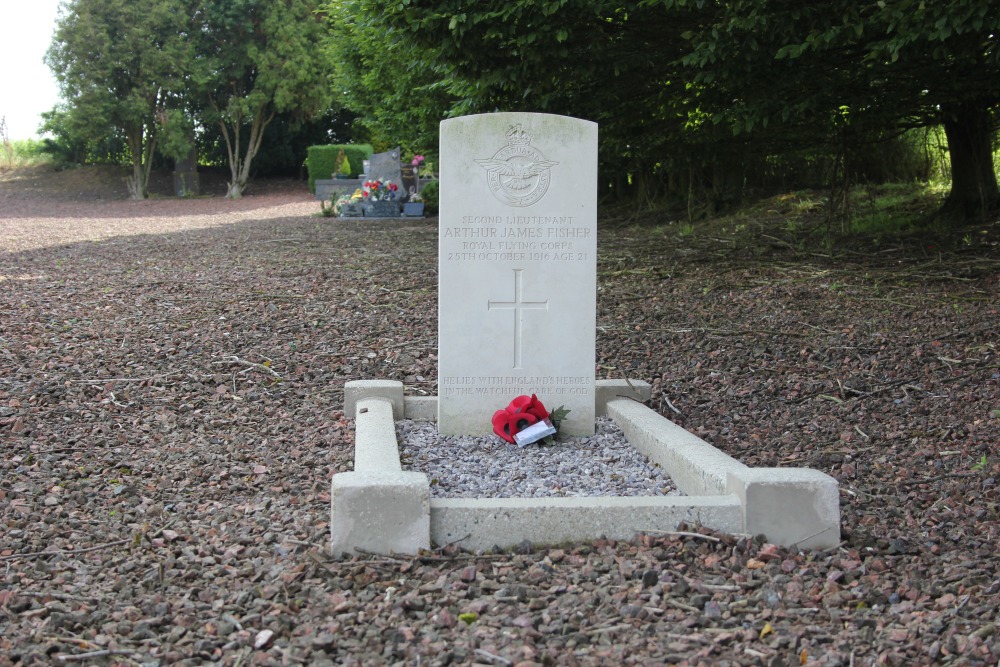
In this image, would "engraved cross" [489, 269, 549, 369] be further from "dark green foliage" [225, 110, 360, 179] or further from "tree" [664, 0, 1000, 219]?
"dark green foliage" [225, 110, 360, 179]

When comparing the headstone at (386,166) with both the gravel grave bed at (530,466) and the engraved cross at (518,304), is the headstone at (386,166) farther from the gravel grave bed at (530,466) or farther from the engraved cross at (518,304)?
the gravel grave bed at (530,466)

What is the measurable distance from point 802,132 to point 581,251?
6745mm

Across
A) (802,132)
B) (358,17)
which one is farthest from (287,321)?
(802,132)

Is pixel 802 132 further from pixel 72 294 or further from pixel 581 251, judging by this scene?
pixel 72 294

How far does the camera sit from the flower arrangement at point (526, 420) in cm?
514

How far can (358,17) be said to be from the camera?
9781 millimetres

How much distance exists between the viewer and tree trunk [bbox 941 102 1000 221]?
10602 mm

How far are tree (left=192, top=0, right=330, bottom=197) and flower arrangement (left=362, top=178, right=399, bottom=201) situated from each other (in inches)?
487

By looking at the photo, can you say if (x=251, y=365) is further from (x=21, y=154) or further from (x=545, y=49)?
(x=21, y=154)

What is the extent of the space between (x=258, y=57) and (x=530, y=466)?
99.1 feet

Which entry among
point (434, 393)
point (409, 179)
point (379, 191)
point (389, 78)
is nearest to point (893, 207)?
point (434, 393)

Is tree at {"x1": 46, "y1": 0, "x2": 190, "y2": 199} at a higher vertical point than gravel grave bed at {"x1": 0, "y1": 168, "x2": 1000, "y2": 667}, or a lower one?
higher

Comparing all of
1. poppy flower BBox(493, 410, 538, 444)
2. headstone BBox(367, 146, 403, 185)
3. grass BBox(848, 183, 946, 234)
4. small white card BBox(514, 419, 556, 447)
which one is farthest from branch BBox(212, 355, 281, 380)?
headstone BBox(367, 146, 403, 185)

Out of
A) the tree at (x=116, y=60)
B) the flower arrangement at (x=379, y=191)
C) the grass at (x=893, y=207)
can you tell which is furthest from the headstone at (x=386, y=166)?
the grass at (x=893, y=207)
